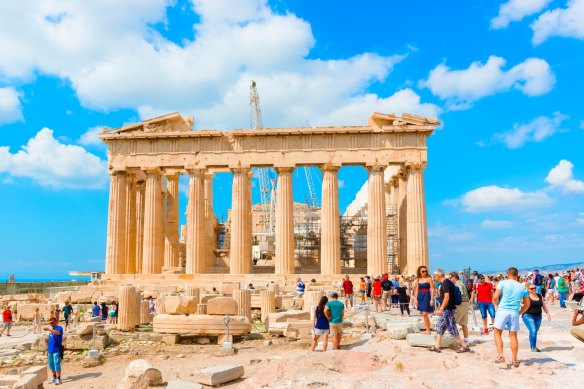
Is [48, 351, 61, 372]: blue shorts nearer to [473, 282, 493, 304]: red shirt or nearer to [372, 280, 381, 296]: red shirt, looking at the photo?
[473, 282, 493, 304]: red shirt

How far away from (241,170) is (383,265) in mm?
11491

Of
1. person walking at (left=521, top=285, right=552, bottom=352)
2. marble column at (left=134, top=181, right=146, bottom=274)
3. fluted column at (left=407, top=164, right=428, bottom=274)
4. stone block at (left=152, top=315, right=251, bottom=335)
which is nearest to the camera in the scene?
person walking at (left=521, top=285, right=552, bottom=352)

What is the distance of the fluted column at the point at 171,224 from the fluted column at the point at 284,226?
10.1 m

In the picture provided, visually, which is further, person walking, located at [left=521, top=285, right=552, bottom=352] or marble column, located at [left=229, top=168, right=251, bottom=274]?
marble column, located at [left=229, top=168, right=251, bottom=274]

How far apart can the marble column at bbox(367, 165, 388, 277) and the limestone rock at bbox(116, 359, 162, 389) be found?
2510cm

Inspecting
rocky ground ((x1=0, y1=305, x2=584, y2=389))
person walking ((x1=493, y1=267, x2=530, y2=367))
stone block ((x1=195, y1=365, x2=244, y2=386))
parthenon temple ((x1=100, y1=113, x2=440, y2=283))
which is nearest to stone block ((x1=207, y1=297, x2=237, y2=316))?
rocky ground ((x1=0, y1=305, x2=584, y2=389))

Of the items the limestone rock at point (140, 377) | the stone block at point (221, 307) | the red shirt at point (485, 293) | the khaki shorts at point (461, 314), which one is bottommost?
the limestone rock at point (140, 377)

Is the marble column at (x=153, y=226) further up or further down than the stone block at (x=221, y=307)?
further up

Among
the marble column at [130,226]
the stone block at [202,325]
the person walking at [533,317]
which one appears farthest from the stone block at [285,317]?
the marble column at [130,226]

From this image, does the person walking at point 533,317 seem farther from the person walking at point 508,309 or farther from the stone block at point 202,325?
the stone block at point 202,325

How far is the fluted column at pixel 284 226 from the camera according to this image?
3778 cm

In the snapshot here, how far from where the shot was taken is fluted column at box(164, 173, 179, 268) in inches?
1748

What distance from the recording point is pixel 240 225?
38438mm

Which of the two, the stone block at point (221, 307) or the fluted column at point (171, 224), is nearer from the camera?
the stone block at point (221, 307)
